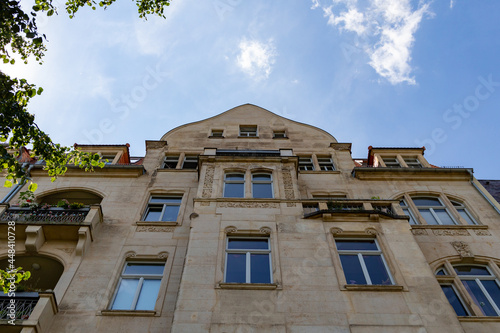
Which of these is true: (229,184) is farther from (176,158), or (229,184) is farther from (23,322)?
(23,322)

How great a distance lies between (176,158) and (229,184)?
18.9 ft

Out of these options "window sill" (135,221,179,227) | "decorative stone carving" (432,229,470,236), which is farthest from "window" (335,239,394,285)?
"window sill" (135,221,179,227)

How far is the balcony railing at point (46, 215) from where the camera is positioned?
14883mm

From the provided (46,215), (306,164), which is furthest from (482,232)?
(46,215)

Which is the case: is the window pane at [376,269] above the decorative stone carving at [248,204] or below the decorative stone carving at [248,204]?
below

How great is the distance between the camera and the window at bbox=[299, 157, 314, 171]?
20984 mm

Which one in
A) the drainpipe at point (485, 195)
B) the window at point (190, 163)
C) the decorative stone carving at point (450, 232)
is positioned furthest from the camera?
the window at point (190, 163)

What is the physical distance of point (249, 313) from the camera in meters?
10.6

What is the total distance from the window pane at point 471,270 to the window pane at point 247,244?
24.0 ft

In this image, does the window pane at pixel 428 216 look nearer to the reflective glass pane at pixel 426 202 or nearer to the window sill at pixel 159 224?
the reflective glass pane at pixel 426 202

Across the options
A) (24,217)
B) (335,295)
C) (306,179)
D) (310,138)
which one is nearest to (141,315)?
(335,295)

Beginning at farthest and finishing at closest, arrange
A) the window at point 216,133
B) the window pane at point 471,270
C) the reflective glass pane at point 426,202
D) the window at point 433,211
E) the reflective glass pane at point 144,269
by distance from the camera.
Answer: the window at point 216,133 → the reflective glass pane at point 426,202 → the window at point 433,211 → the window pane at point 471,270 → the reflective glass pane at point 144,269

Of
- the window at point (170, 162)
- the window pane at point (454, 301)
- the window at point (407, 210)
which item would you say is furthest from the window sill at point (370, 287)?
the window at point (170, 162)

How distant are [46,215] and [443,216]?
54.5ft
